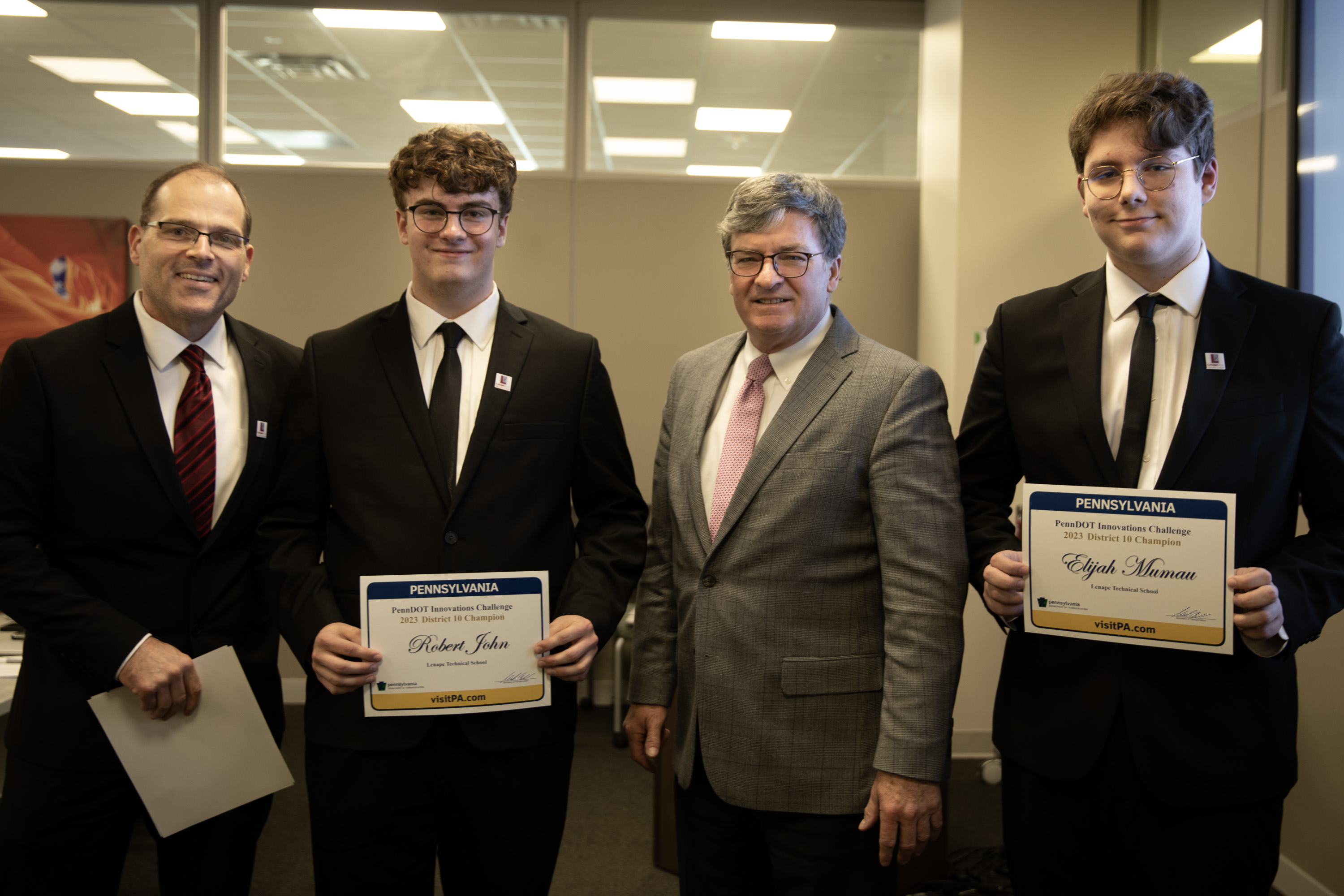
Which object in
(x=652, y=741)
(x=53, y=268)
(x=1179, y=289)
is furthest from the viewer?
(x=53, y=268)

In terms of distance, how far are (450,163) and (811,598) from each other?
1.02 meters

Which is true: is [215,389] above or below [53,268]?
below

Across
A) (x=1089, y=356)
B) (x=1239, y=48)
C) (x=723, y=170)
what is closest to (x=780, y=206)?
(x=1089, y=356)

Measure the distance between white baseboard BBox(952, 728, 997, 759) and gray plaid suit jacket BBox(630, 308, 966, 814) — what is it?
9.67 feet

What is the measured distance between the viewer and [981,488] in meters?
1.59

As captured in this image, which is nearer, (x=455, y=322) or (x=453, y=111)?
(x=455, y=322)

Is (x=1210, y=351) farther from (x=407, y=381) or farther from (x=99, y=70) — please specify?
(x=99, y=70)

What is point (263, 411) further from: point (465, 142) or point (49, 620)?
point (465, 142)

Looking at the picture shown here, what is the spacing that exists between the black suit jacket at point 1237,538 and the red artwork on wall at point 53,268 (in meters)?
4.69

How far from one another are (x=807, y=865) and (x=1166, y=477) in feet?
2.88

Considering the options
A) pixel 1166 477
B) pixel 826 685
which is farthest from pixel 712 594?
pixel 1166 477

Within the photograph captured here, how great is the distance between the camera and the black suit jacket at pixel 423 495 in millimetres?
1472

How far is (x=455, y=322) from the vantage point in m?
1.58

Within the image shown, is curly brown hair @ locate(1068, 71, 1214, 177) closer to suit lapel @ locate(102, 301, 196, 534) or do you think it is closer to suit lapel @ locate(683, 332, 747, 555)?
suit lapel @ locate(683, 332, 747, 555)
